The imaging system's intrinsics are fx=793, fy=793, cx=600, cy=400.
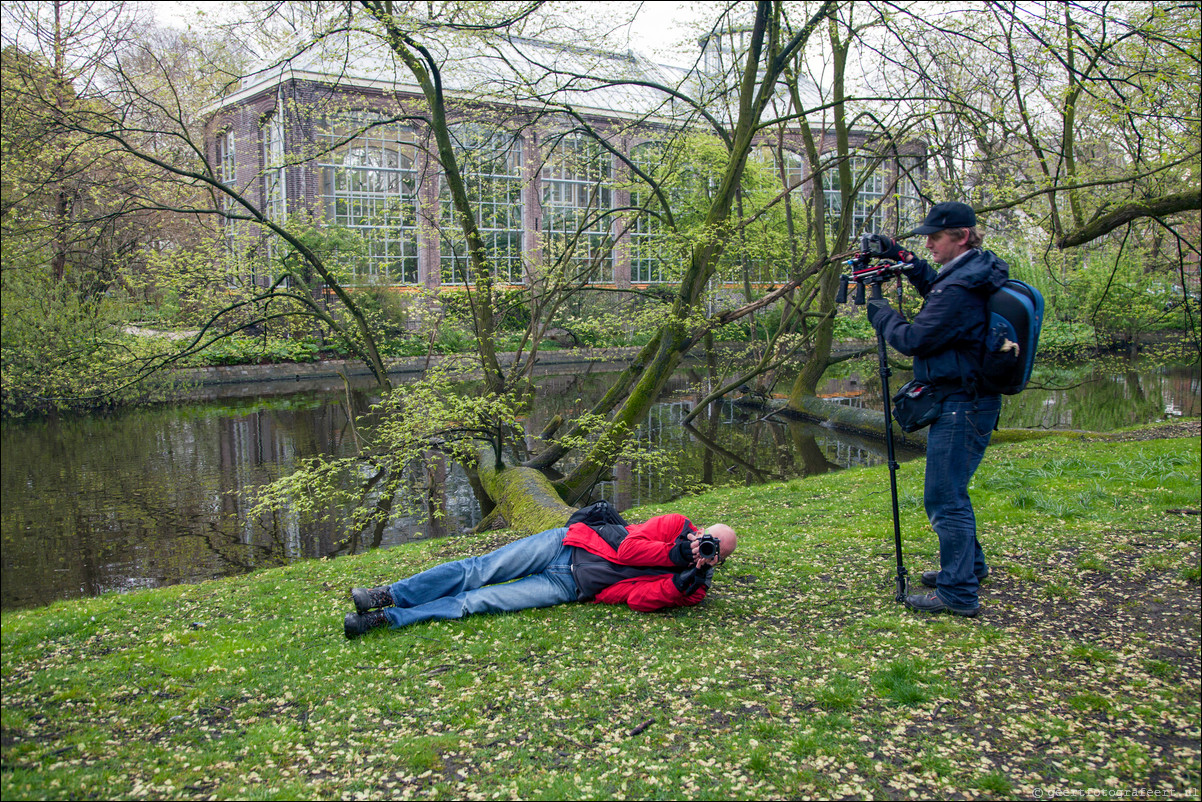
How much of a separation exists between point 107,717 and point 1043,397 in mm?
25536

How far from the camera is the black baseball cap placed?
4766 mm

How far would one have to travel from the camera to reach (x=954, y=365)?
15.6 feet

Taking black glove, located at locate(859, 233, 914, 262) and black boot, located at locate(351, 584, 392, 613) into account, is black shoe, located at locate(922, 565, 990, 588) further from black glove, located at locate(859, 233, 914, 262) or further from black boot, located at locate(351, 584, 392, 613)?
black boot, located at locate(351, 584, 392, 613)

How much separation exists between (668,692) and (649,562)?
1303 mm

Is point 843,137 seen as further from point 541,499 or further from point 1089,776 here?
point 1089,776

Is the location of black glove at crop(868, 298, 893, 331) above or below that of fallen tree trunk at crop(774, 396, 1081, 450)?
above

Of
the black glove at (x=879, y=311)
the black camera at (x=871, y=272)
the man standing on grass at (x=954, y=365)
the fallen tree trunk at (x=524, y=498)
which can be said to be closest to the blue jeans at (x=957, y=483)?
the man standing on grass at (x=954, y=365)

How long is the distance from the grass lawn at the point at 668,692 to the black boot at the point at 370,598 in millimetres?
217

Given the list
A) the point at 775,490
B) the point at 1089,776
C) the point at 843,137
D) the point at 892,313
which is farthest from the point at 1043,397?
the point at 1089,776

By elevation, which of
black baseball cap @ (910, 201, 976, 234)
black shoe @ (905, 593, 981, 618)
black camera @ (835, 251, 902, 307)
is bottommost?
black shoe @ (905, 593, 981, 618)

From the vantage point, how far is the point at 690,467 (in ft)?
53.4

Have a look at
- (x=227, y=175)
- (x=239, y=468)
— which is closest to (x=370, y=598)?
(x=239, y=468)

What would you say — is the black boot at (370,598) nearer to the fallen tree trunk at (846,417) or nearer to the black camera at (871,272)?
the black camera at (871,272)

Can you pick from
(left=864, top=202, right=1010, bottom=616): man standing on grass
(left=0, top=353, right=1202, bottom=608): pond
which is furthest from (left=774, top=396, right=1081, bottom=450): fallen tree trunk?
(left=864, top=202, right=1010, bottom=616): man standing on grass
